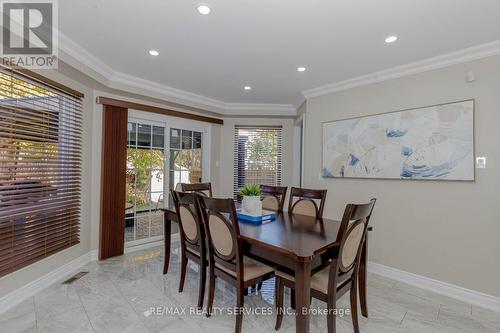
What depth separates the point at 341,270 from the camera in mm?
1663

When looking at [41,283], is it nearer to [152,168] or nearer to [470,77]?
[152,168]

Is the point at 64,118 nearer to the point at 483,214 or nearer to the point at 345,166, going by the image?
the point at 345,166

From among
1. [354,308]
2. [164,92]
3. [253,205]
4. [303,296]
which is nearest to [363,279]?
[354,308]

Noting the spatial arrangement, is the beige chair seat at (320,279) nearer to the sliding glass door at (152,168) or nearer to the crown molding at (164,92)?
the sliding glass door at (152,168)

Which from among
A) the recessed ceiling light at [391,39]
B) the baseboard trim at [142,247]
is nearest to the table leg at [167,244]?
the baseboard trim at [142,247]

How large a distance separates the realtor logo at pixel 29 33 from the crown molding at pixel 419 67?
9.97ft

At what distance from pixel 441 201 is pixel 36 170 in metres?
4.15

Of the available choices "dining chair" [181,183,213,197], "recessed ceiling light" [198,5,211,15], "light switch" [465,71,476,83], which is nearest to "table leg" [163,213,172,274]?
"dining chair" [181,183,213,197]

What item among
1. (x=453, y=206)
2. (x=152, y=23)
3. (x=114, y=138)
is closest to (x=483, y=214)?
(x=453, y=206)

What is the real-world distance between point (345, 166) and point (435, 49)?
1544mm

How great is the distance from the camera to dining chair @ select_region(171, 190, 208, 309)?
84.6 inches

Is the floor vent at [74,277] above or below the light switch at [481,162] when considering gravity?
below

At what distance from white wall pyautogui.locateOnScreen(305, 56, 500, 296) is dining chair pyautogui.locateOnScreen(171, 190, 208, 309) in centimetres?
203

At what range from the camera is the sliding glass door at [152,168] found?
3660mm
